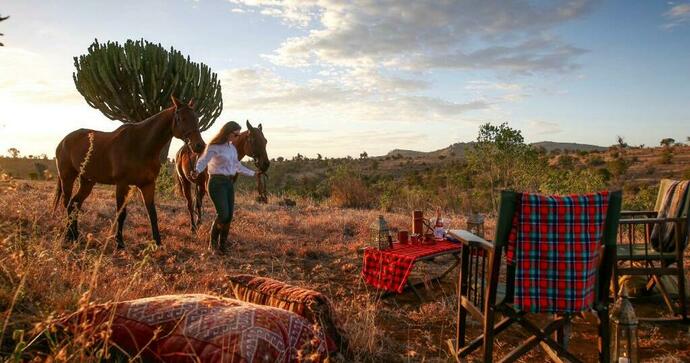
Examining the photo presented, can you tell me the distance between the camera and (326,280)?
18.4 ft

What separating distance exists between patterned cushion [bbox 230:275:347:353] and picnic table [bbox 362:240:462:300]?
154cm

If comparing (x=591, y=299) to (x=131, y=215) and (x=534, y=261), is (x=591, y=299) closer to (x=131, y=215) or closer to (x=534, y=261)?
(x=534, y=261)

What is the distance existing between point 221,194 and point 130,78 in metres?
10.00

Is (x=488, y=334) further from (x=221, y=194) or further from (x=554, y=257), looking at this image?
(x=221, y=194)

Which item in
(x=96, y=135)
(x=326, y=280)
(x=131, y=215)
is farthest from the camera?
(x=131, y=215)

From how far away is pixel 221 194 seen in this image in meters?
6.22

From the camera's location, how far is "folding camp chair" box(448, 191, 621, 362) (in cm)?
265


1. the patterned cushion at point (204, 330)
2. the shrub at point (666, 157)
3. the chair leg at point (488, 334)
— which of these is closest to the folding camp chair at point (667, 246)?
the chair leg at point (488, 334)

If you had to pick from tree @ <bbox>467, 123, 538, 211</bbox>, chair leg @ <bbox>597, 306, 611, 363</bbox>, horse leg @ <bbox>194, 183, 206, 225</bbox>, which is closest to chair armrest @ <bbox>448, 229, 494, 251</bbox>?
chair leg @ <bbox>597, 306, 611, 363</bbox>

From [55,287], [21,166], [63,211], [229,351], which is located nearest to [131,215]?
[63,211]

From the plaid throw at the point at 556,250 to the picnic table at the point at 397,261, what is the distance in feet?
6.03

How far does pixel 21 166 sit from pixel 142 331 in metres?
35.7

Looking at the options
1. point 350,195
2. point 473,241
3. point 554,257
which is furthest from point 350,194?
point 554,257

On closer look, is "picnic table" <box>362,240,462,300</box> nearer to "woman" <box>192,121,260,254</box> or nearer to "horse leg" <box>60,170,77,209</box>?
"woman" <box>192,121,260,254</box>
